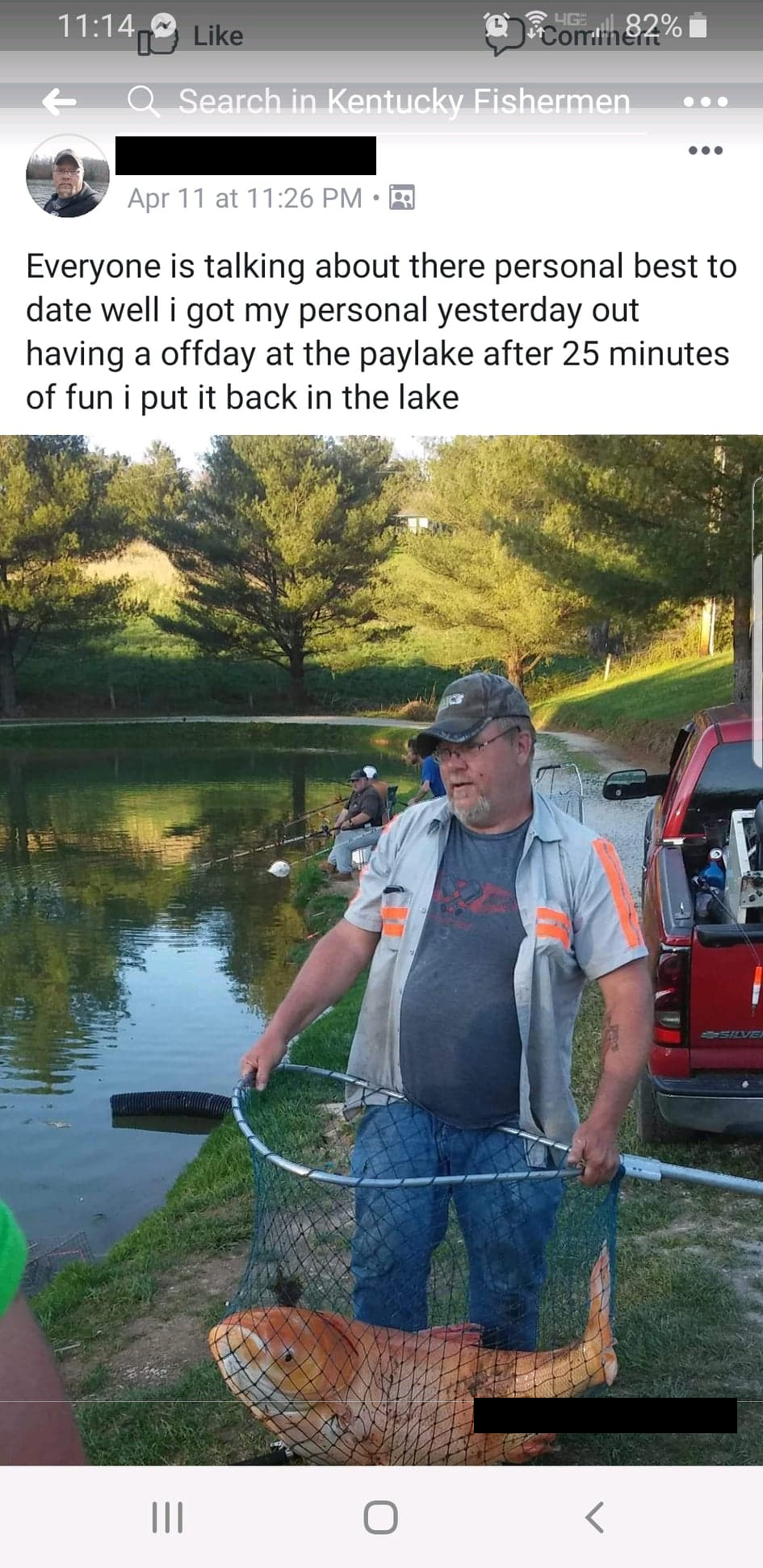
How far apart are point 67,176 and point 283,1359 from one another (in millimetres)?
2431

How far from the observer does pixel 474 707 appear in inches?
107

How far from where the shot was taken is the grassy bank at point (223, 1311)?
3133 millimetres

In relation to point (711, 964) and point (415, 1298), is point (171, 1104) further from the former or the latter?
point (415, 1298)

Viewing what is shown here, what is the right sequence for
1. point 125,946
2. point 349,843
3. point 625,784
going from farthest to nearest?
point 125,946
point 349,843
point 625,784

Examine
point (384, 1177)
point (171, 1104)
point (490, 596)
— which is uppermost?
point (490, 596)

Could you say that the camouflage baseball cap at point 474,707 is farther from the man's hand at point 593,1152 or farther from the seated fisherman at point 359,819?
the seated fisherman at point 359,819

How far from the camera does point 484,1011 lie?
2674mm

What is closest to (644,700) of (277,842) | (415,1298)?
(415,1298)

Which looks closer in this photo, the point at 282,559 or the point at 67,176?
the point at 67,176

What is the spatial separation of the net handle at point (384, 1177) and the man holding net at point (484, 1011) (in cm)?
3

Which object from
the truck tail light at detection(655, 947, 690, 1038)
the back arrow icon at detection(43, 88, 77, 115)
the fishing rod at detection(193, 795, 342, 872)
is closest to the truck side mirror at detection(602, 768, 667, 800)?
the truck tail light at detection(655, 947, 690, 1038)

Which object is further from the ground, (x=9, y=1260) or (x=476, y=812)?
(x=476, y=812)

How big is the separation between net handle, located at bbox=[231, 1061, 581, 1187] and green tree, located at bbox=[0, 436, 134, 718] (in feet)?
6.18
